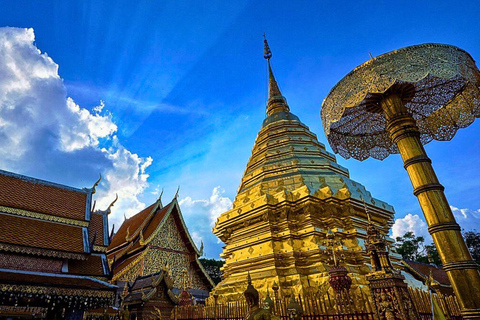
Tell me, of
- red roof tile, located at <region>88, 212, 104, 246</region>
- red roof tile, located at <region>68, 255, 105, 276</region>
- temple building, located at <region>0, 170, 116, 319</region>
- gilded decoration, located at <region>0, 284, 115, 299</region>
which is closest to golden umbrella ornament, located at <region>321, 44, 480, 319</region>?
gilded decoration, located at <region>0, 284, 115, 299</region>

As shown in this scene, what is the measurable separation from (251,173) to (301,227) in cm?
305

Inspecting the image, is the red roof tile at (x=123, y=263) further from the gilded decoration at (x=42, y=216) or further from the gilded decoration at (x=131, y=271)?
the gilded decoration at (x=42, y=216)

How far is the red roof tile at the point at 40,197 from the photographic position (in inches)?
363

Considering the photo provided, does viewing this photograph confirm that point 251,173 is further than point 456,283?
Yes

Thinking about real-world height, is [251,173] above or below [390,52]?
above

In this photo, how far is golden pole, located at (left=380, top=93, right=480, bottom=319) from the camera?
2.69m

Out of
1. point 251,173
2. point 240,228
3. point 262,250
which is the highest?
point 251,173

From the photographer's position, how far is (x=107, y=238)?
33.2 ft

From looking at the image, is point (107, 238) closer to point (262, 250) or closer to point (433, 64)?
point (262, 250)

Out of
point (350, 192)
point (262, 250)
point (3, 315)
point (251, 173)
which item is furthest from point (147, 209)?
point (350, 192)

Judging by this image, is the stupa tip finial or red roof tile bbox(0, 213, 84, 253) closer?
red roof tile bbox(0, 213, 84, 253)

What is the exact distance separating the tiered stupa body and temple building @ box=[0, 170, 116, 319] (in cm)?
388

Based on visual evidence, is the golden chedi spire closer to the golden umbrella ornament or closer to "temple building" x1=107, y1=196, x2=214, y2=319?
"temple building" x1=107, y1=196, x2=214, y2=319

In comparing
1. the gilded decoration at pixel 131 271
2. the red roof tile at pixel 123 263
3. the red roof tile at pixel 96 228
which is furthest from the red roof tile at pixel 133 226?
the red roof tile at pixel 96 228
